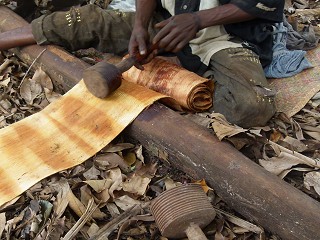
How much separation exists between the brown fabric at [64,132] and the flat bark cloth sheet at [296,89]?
89 centimetres

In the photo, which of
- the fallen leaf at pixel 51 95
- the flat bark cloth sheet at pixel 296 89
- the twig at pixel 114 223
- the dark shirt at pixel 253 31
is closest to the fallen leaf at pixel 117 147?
the twig at pixel 114 223

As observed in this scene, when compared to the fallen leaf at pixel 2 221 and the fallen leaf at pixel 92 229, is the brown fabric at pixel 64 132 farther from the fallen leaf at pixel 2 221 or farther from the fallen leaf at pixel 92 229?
the fallen leaf at pixel 92 229

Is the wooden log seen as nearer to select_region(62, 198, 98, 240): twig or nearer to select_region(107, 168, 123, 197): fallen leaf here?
select_region(107, 168, 123, 197): fallen leaf

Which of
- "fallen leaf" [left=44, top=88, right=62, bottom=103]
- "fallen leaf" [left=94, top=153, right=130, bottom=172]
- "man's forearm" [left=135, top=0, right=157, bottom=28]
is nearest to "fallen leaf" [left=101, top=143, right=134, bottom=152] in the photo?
"fallen leaf" [left=94, top=153, right=130, bottom=172]

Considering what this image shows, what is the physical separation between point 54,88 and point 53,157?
879 mm

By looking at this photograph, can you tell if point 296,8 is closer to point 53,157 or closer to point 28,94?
point 28,94

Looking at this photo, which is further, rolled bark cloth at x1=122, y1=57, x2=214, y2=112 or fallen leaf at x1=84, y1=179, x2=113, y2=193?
rolled bark cloth at x1=122, y1=57, x2=214, y2=112

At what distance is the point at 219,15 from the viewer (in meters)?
3.14

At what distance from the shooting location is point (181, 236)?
2.35m

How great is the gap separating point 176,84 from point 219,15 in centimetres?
50

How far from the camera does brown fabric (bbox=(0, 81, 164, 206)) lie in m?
2.70

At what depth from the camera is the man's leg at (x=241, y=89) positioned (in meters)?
3.00

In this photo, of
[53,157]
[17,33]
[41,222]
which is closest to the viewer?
[41,222]

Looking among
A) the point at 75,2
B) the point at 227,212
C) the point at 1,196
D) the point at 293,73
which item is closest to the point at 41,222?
the point at 1,196
